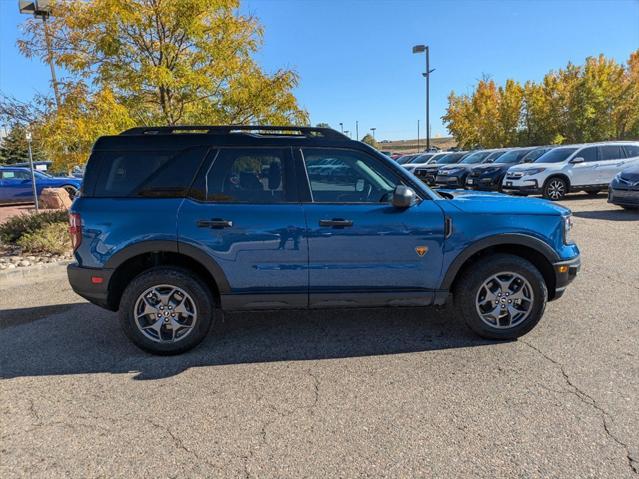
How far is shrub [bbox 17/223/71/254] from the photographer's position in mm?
7245

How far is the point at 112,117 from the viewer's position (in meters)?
7.51

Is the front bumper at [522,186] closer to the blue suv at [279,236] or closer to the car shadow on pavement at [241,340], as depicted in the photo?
the car shadow on pavement at [241,340]

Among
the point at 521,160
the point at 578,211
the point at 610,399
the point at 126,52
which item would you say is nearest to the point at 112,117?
the point at 126,52

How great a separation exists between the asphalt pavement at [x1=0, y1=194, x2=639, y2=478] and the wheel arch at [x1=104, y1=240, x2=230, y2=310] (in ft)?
1.81

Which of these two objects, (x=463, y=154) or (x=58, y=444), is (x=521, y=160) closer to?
(x=463, y=154)

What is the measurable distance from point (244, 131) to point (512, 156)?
16.4 m

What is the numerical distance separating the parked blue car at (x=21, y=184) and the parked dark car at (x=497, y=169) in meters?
14.8

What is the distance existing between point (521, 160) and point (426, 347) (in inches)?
612

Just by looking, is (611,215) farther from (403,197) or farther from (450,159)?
(450,159)

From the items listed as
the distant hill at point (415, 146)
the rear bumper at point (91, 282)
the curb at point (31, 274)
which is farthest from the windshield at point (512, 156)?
the distant hill at point (415, 146)

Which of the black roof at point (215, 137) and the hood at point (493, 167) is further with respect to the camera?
the hood at point (493, 167)

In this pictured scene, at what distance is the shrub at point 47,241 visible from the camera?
285 inches

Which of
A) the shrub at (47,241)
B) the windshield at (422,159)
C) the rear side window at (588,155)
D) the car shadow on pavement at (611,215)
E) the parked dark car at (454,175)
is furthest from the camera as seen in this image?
the windshield at (422,159)

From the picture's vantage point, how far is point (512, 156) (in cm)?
1783
